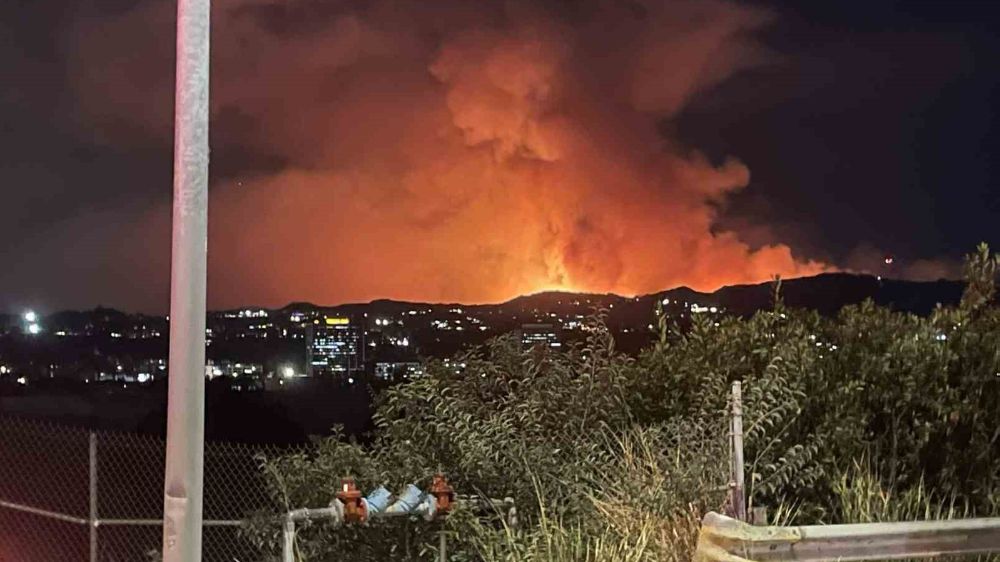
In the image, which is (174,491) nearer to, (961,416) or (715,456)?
(715,456)

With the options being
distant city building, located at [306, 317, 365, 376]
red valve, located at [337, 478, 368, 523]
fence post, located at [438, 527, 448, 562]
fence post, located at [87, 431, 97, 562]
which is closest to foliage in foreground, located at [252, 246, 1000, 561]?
fence post, located at [438, 527, 448, 562]

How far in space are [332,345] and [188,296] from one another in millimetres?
21450

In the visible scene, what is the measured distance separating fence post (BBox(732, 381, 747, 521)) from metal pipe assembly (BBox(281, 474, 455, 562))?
1.66 meters

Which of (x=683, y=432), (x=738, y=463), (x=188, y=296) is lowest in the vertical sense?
(x=738, y=463)

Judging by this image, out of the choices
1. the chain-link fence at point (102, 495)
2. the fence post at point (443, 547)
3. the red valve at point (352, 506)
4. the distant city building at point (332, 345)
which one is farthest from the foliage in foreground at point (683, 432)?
the distant city building at point (332, 345)

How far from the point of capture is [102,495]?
12164mm

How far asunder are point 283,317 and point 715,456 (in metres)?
19.0

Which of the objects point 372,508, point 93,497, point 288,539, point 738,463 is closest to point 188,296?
point 288,539

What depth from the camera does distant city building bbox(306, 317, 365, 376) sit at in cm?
2181

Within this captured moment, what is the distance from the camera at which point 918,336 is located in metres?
7.77

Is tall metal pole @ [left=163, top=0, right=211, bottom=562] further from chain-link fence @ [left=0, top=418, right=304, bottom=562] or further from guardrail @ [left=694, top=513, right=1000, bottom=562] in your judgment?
chain-link fence @ [left=0, top=418, right=304, bottom=562]

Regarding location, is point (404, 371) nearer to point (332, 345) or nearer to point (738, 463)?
point (738, 463)

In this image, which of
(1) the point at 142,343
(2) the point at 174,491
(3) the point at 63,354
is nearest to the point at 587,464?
(2) the point at 174,491

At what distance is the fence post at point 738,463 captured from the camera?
233 inches
